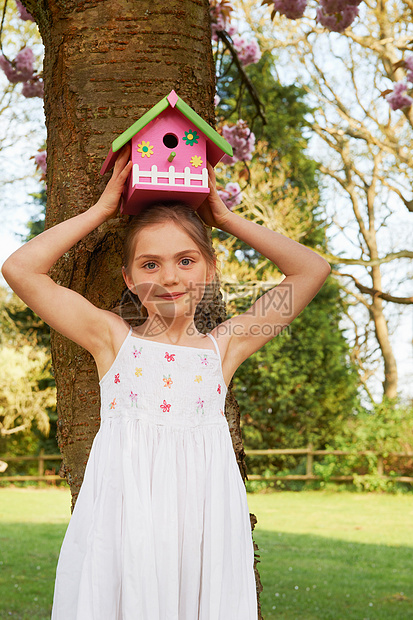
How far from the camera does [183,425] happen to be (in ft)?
5.89

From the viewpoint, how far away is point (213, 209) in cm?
197

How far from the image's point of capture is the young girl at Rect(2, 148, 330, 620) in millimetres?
1667

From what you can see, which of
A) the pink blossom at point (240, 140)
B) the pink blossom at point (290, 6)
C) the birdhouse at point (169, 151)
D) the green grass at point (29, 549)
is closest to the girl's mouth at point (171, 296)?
the birdhouse at point (169, 151)

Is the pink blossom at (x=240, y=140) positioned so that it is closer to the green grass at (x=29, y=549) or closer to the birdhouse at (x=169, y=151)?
the birdhouse at (x=169, y=151)

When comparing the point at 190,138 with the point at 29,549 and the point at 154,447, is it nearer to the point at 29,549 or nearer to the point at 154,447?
the point at 154,447

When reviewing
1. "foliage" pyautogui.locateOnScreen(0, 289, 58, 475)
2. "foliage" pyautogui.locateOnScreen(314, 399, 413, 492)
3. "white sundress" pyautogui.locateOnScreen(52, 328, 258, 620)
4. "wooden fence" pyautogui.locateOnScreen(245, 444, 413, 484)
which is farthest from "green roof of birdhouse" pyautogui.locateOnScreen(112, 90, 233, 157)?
"foliage" pyautogui.locateOnScreen(0, 289, 58, 475)

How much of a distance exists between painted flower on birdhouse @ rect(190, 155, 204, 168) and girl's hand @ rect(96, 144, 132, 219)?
18cm

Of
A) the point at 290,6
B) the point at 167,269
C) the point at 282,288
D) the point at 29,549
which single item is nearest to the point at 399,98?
the point at 290,6

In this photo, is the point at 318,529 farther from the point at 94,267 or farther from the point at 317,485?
the point at 94,267

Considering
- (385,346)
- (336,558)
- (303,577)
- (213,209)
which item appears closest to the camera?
(213,209)

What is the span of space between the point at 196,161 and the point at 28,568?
569cm

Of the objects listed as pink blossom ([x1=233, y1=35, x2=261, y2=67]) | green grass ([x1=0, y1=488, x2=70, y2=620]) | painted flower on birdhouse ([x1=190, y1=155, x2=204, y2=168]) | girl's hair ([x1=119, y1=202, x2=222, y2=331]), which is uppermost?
pink blossom ([x1=233, y1=35, x2=261, y2=67])

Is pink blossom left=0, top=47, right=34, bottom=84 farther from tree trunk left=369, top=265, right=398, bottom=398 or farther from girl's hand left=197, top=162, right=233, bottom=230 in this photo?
tree trunk left=369, top=265, right=398, bottom=398

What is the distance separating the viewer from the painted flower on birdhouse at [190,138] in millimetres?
1841
